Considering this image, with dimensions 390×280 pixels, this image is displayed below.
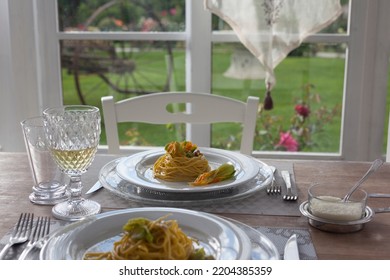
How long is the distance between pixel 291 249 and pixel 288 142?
1.43 m

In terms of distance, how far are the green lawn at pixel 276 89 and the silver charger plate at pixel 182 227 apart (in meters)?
1.37

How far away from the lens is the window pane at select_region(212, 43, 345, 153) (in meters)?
2.22

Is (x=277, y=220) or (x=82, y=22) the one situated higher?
(x=82, y=22)

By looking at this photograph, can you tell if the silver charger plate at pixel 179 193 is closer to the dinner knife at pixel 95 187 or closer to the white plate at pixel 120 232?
the dinner knife at pixel 95 187

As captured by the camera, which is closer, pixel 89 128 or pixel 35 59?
pixel 89 128

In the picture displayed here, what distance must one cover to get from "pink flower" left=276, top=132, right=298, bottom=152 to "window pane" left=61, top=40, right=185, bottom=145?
43 centimetres

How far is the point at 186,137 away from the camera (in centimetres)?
233

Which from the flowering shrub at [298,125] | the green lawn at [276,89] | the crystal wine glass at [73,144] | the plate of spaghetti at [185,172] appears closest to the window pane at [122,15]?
the green lawn at [276,89]

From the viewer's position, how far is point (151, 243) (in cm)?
75

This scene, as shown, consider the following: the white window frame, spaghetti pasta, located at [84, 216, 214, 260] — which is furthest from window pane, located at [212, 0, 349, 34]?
spaghetti pasta, located at [84, 216, 214, 260]

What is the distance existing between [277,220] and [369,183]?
322mm

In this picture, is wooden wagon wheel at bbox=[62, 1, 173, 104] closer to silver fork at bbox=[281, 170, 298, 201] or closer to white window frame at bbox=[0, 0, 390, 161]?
white window frame at bbox=[0, 0, 390, 161]

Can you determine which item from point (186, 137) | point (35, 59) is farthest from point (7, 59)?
point (186, 137)
